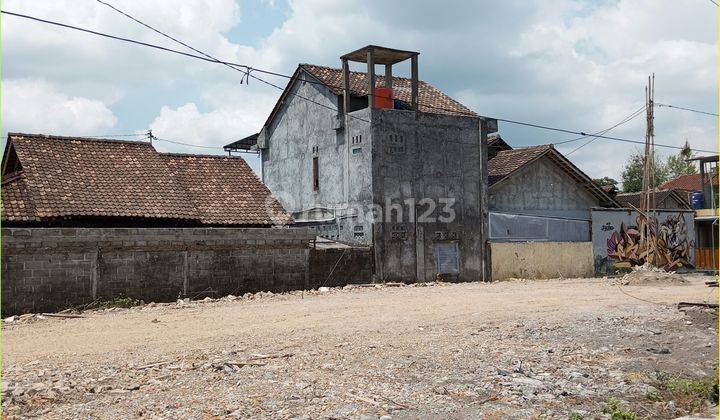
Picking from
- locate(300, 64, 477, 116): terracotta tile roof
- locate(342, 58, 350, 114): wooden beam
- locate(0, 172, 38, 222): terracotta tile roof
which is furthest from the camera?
locate(300, 64, 477, 116): terracotta tile roof

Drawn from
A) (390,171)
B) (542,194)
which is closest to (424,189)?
(390,171)

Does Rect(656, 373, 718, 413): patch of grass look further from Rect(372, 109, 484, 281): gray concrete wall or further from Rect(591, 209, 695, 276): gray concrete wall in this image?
Rect(591, 209, 695, 276): gray concrete wall

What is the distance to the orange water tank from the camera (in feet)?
89.9

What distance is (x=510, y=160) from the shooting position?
33.3 m

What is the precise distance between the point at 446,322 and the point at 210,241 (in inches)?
337

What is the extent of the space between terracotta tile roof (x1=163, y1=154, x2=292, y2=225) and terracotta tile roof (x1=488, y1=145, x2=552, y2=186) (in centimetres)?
1063

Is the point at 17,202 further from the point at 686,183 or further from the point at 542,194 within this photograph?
the point at 686,183

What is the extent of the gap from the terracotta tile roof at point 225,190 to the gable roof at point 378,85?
4.97 m

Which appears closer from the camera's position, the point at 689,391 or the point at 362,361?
the point at 689,391

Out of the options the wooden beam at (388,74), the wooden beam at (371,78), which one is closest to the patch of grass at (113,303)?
the wooden beam at (371,78)

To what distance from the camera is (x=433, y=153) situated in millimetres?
27406

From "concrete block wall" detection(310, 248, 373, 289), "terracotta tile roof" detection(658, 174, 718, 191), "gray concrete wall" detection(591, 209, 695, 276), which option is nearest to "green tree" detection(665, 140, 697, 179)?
"terracotta tile roof" detection(658, 174, 718, 191)

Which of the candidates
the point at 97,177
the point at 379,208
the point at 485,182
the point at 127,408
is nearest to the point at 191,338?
the point at 127,408

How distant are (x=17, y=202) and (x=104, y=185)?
2.71 metres
